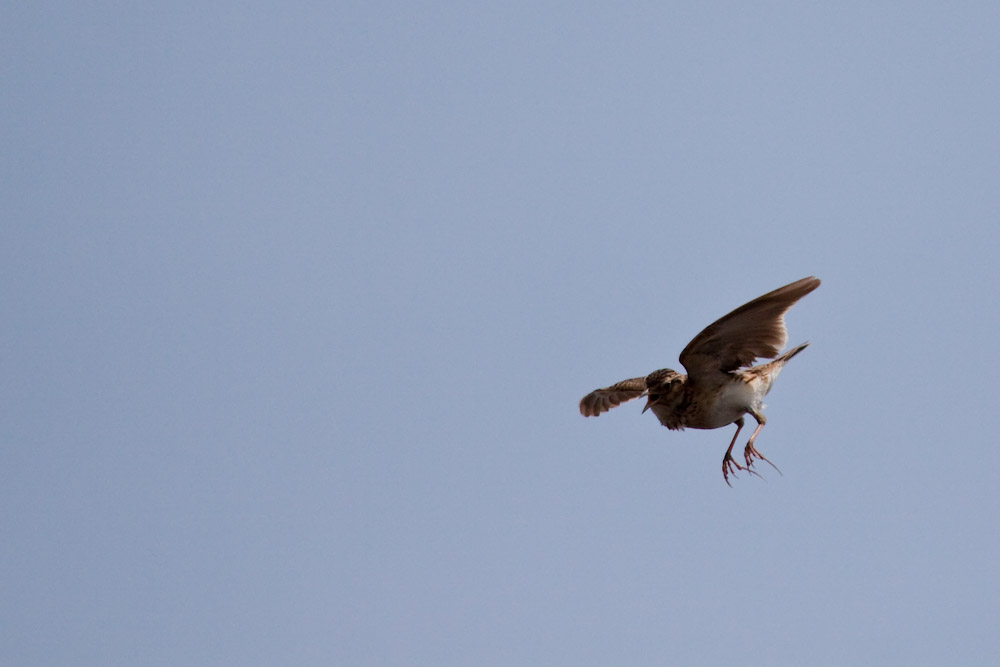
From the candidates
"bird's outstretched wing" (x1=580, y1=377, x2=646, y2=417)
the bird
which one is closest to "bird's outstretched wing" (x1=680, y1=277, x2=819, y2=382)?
the bird

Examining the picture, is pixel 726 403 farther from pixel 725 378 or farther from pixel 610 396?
Result: pixel 610 396

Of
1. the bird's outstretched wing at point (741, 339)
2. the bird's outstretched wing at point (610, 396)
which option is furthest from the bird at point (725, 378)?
the bird's outstretched wing at point (610, 396)

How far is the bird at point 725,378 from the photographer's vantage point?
1579cm

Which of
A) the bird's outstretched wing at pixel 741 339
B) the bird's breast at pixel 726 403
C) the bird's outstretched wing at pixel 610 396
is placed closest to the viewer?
the bird's outstretched wing at pixel 741 339

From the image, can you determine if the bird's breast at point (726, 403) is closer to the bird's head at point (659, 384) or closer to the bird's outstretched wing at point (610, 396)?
the bird's head at point (659, 384)

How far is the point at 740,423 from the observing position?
16594 millimetres

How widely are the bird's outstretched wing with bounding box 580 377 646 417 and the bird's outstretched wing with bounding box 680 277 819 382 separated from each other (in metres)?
2.49

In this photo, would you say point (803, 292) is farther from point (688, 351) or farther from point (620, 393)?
point (620, 393)

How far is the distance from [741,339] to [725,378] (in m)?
0.52

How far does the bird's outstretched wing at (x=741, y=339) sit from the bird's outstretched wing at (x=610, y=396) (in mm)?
2488

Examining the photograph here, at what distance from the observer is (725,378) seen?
1614cm

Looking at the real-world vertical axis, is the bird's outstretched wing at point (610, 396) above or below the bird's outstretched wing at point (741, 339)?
above

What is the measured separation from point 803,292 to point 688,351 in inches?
63.0

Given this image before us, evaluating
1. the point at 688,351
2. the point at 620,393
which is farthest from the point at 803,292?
the point at 620,393
